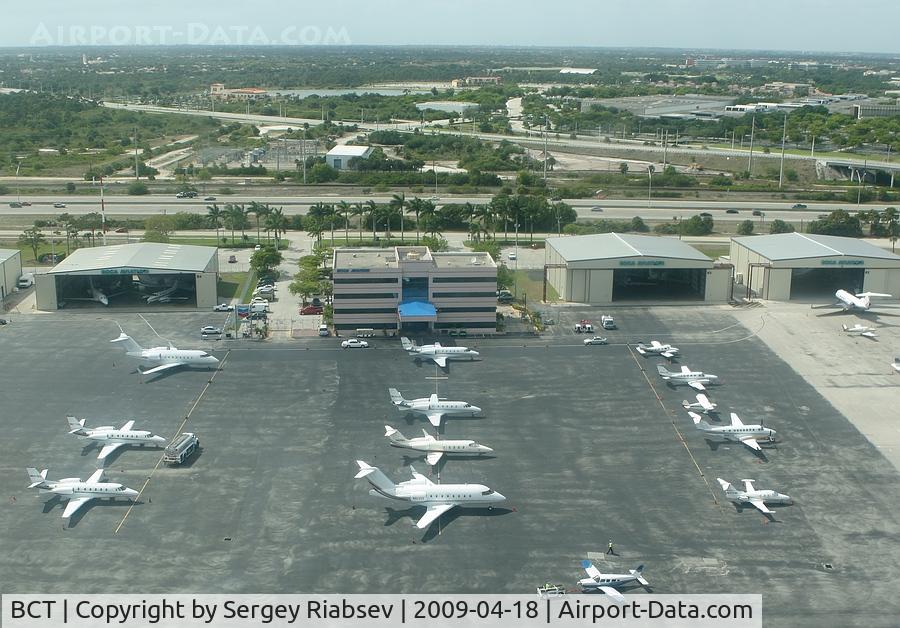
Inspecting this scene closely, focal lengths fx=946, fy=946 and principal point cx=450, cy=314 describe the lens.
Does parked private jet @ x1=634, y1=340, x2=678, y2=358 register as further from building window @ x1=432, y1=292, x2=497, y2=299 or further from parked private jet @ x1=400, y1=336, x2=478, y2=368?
parked private jet @ x1=400, y1=336, x2=478, y2=368

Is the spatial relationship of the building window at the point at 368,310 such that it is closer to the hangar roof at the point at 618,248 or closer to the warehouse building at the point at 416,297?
the warehouse building at the point at 416,297

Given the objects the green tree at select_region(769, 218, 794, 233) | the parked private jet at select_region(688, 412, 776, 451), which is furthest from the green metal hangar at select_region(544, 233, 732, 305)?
the parked private jet at select_region(688, 412, 776, 451)

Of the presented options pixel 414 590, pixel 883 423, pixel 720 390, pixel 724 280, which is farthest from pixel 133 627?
pixel 724 280

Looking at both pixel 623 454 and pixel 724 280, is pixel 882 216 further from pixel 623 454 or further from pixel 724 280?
pixel 623 454

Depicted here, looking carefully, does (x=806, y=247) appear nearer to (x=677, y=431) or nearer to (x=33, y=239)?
(x=677, y=431)

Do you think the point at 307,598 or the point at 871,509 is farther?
the point at 871,509

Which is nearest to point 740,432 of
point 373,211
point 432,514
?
point 432,514
